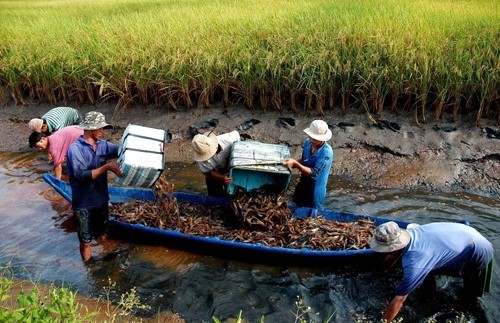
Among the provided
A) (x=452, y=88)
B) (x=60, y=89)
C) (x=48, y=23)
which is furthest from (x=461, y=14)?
(x=48, y=23)

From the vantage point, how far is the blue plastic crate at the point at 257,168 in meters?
4.94

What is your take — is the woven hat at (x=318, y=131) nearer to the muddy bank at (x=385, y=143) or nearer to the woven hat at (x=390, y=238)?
the woven hat at (x=390, y=238)

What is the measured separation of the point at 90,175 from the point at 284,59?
410 cm

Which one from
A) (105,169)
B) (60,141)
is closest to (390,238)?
(105,169)

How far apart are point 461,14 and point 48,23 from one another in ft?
30.4

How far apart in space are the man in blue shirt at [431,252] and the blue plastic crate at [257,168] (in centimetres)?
146

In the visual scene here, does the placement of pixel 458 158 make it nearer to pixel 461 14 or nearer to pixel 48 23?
pixel 461 14

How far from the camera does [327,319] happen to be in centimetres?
441

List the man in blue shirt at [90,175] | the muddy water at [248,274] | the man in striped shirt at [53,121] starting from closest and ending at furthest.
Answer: the muddy water at [248,274], the man in blue shirt at [90,175], the man in striped shirt at [53,121]

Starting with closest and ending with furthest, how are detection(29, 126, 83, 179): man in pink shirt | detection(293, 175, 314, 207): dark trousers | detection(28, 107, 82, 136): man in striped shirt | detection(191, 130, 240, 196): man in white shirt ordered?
detection(191, 130, 240, 196): man in white shirt → detection(293, 175, 314, 207): dark trousers → detection(29, 126, 83, 179): man in pink shirt → detection(28, 107, 82, 136): man in striped shirt

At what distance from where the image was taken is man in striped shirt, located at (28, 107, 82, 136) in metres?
7.05

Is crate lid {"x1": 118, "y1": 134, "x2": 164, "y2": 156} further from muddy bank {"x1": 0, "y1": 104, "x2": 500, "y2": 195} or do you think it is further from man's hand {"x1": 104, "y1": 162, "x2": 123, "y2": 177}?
muddy bank {"x1": 0, "y1": 104, "x2": 500, "y2": 195}

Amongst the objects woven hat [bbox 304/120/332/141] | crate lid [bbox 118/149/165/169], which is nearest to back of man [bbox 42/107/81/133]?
crate lid [bbox 118/149/165/169]

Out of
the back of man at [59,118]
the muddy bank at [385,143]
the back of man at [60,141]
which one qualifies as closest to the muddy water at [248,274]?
the muddy bank at [385,143]
